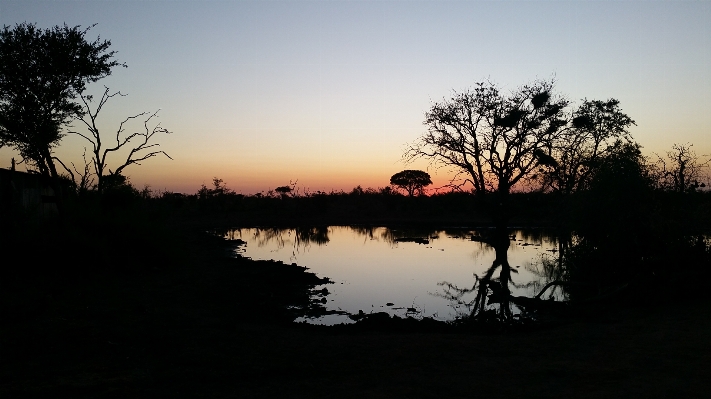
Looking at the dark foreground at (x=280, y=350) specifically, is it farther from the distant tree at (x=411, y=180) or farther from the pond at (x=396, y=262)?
the distant tree at (x=411, y=180)

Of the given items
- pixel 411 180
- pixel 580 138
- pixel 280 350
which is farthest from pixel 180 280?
pixel 411 180

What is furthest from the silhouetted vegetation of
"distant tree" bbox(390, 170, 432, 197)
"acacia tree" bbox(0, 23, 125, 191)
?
"distant tree" bbox(390, 170, 432, 197)

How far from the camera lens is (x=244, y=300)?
11.0 m

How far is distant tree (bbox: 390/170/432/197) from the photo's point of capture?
64000 mm

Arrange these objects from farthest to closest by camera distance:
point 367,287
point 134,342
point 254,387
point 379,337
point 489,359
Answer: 1. point 367,287
2. point 379,337
3. point 134,342
4. point 489,359
5. point 254,387

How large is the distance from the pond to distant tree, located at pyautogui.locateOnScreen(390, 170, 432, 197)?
31.1 metres

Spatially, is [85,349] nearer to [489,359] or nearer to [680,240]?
[489,359]

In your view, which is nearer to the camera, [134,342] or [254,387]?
[254,387]

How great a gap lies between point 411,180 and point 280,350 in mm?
57874

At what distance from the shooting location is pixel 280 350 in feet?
22.6

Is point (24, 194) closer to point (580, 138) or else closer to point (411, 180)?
A: point (580, 138)

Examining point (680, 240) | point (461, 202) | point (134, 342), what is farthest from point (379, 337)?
point (461, 202)

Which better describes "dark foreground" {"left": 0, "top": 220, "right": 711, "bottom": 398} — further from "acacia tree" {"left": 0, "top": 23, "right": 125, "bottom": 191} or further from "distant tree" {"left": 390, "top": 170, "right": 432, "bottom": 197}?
"distant tree" {"left": 390, "top": 170, "right": 432, "bottom": 197}

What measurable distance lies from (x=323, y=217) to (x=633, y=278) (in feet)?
112
